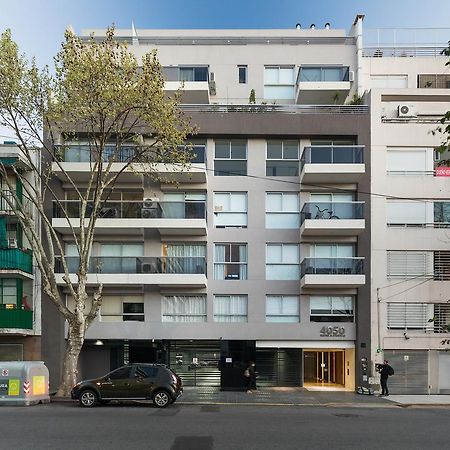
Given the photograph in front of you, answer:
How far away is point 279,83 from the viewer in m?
30.1

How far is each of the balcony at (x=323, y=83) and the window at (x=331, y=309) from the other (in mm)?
10822

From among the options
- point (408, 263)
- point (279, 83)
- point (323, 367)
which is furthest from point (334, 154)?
point (323, 367)

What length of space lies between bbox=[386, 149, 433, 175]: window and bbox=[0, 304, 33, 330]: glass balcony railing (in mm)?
18245

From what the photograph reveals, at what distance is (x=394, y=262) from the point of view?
26.0m

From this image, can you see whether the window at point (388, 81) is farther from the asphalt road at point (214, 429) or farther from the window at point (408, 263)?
the asphalt road at point (214, 429)

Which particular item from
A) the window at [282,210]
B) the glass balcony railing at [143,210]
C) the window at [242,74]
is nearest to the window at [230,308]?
the window at [282,210]

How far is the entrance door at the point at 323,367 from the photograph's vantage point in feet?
92.9

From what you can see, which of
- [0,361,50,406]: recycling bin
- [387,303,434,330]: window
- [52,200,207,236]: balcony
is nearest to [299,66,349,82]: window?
[52,200,207,236]: balcony

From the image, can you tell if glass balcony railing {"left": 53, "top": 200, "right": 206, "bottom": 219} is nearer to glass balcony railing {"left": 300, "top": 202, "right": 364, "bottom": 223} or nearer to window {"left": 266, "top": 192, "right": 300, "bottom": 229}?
window {"left": 266, "top": 192, "right": 300, "bottom": 229}

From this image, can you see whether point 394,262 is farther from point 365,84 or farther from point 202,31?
point 202,31

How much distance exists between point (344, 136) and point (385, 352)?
34.6 ft

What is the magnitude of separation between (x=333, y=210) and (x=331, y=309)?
15.6 feet

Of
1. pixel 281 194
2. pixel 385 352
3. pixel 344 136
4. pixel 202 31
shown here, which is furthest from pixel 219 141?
pixel 385 352

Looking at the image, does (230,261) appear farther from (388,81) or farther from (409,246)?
(388,81)
